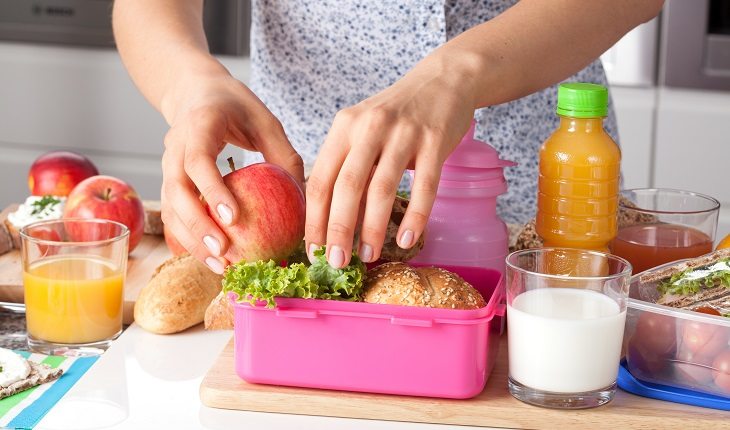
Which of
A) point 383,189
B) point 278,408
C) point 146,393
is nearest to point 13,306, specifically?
point 146,393

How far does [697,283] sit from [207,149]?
0.49 m

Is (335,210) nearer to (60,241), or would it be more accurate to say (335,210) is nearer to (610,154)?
(610,154)

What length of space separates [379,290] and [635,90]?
59.0 inches

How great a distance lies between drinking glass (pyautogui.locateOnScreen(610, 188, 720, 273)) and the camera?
3.90 ft

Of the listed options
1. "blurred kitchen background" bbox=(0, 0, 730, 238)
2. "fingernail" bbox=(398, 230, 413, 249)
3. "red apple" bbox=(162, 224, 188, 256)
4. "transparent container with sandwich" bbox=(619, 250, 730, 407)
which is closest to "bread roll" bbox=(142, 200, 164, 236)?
"red apple" bbox=(162, 224, 188, 256)

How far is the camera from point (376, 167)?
971mm

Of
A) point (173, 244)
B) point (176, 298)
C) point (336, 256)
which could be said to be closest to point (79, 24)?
point (173, 244)

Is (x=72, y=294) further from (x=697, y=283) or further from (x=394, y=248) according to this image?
(x=697, y=283)

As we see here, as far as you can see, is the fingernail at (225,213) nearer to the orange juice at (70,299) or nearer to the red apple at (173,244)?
the orange juice at (70,299)

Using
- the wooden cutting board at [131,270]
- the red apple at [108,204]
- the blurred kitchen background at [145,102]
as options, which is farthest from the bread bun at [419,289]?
the blurred kitchen background at [145,102]

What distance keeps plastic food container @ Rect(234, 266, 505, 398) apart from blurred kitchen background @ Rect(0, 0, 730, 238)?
56.4 inches

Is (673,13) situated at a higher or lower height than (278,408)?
higher

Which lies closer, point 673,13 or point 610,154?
point 610,154

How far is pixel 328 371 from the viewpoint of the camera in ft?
3.23
